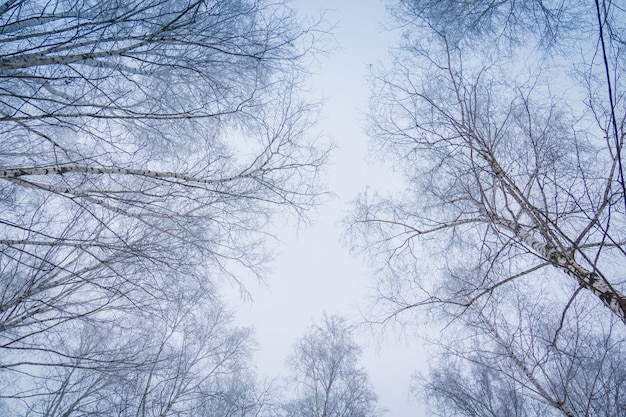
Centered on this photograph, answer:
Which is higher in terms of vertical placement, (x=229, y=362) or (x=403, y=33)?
(x=403, y=33)

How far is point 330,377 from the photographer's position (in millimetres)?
10336

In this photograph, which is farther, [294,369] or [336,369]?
[294,369]

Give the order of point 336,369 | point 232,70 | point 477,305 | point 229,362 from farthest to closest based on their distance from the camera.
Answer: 1. point 336,369
2. point 229,362
3. point 477,305
4. point 232,70

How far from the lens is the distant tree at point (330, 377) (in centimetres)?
1017

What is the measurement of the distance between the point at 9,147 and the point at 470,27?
5.86 metres

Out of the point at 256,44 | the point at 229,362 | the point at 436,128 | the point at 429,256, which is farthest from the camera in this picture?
the point at 229,362

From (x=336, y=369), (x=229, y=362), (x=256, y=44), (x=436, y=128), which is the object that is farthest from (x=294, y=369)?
(x=256, y=44)

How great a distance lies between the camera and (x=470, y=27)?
11.2 ft

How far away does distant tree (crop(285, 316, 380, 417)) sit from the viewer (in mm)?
10172

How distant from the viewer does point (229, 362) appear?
8391mm

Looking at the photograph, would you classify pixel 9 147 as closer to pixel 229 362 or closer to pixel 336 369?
pixel 229 362

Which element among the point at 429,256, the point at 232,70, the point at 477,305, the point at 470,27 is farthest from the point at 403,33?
the point at 477,305

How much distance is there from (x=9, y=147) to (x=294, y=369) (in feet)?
36.8

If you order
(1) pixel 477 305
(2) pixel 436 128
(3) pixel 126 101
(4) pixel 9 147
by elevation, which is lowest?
(1) pixel 477 305
